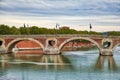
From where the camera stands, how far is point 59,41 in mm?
60031

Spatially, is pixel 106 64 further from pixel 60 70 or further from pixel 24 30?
pixel 24 30

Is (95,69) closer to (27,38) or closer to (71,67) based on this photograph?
(71,67)

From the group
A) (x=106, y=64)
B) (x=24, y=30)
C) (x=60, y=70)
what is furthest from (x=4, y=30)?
(x=60, y=70)

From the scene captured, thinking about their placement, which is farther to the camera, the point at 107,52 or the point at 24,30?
the point at 24,30

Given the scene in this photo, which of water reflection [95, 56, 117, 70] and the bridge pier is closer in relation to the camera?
water reflection [95, 56, 117, 70]

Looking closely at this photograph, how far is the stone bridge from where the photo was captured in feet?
191

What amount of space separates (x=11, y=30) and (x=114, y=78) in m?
44.0

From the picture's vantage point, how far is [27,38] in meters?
61.2

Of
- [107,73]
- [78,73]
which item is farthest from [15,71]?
[107,73]

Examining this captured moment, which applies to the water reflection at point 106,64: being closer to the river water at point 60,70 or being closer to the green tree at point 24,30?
the river water at point 60,70

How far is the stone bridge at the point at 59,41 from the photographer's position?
191 ft

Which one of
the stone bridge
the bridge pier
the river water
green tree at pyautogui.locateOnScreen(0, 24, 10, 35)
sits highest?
green tree at pyautogui.locateOnScreen(0, 24, 10, 35)

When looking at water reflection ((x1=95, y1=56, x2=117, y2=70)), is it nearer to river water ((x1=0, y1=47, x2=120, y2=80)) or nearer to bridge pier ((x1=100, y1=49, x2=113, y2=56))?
river water ((x1=0, y1=47, x2=120, y2=80))

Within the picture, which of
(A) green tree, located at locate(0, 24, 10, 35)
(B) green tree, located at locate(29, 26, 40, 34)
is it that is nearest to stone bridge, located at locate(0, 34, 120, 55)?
(A) green tree, located at locate(0, 24, 10, 35)
